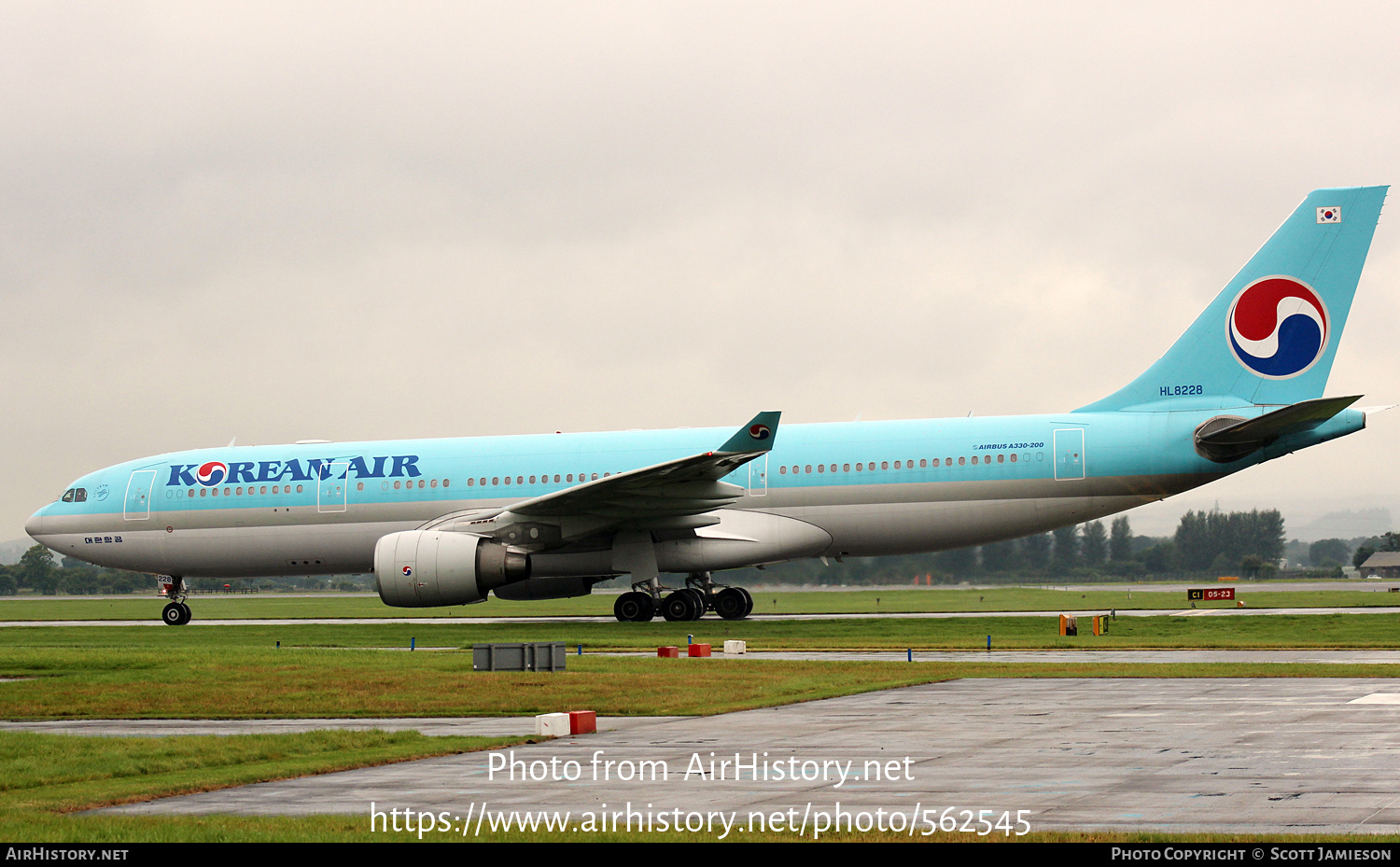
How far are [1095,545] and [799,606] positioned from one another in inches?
1748

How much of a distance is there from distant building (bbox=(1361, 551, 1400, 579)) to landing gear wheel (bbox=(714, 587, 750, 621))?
279 feet

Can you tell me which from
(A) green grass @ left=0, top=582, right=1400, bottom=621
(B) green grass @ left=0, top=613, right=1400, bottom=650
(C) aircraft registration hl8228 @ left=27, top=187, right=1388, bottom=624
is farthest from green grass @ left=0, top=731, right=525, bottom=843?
(A) green grass @ left=0, top=582, right=1400, bottom=621

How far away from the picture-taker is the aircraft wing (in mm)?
26422

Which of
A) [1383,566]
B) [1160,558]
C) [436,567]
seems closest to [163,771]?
[436,567]

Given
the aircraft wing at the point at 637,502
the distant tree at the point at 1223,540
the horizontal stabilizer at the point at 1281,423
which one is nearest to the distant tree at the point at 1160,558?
the distant tree at the point at 1223,540

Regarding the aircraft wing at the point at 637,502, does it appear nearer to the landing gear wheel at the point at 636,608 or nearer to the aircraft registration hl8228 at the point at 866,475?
the aircraft registration hl8228 at the point at 866,475

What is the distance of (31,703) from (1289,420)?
23441mm

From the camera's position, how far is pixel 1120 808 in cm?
805

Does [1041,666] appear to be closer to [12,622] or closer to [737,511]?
[737,511]

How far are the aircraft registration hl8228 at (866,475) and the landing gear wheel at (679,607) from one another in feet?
0.11

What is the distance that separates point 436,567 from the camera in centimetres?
2800

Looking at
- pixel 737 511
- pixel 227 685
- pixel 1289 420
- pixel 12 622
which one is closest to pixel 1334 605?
pixel 1289 420

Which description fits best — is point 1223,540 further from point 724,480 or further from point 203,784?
point 203,784

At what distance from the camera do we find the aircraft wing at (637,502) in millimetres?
26422
